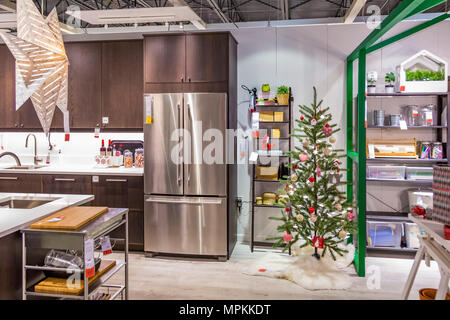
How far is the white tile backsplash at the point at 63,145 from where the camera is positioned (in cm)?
495

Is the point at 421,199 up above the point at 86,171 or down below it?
below

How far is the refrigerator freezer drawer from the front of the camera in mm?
4094

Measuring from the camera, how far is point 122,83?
4.57m

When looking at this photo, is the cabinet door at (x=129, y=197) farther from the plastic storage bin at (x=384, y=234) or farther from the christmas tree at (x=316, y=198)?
Answer: the plastic storage bin at (x=384, y=234)

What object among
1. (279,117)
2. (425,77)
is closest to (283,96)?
(279,117)

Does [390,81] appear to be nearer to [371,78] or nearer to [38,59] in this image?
[371,78]

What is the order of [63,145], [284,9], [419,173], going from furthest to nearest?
[284,9] < [63,145] < [419,173]

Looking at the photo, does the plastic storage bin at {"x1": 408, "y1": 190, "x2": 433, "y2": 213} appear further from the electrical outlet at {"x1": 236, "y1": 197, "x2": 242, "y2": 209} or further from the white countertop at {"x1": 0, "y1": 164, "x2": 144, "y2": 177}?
the white countertop at {"x1": 0, "y1": 164, "x2": 144, "y2": 177}

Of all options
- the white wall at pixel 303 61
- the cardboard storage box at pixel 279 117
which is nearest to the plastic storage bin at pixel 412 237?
the white wall at pixel 303 61

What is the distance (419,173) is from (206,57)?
274 centimetres

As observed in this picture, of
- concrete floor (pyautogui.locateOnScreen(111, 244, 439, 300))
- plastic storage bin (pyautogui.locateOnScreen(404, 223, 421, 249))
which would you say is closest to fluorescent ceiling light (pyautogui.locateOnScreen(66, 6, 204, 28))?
concrete floor (pyautogui.locateOnScreen(111, 244, 439, 300))

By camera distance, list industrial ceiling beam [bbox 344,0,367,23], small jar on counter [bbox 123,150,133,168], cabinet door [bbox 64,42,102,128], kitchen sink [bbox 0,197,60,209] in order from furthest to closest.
A: small jar on counter [bbox 123,150,133,168], cabinet door [bbox 64,42,102,128], industrial ceiling beam [bbox 344,0,367,23], kitchen sink [bbox 0,197,60,209]

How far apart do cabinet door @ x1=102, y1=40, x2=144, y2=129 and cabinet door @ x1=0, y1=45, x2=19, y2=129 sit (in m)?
1.24
